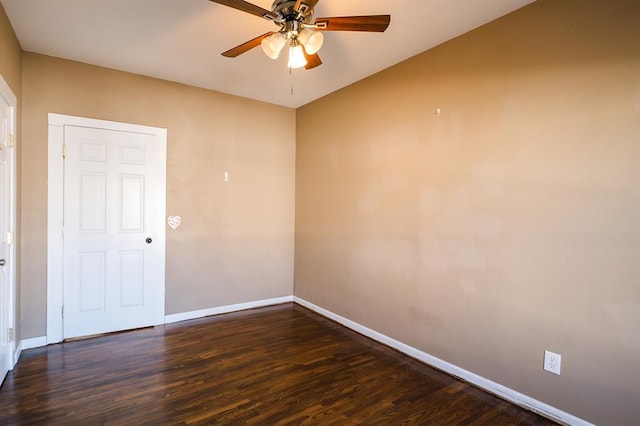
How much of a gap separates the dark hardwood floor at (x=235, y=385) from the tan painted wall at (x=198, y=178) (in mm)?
691

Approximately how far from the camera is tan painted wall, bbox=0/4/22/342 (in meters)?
2.35

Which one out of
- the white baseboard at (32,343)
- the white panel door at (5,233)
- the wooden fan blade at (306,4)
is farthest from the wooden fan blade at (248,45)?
the white baseboard at (32,343)

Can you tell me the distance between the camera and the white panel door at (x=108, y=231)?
322cm

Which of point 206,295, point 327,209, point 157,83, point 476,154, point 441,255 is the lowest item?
point 206,295

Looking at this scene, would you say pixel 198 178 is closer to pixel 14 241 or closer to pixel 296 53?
pixel 14 241

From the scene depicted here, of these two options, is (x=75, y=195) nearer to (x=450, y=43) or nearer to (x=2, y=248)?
(x=2, y=248)

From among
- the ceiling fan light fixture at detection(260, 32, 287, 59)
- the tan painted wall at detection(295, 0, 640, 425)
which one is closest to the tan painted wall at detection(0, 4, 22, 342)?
the ceiling fan light fixture at detection(260, 32, 287, 59)

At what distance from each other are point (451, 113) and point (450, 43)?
57 cm

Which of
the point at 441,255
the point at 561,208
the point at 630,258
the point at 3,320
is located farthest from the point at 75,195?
the point at 630,258

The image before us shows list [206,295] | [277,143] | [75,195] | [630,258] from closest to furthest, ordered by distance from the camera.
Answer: [630,258], [75,195], [206,295], [277,143]

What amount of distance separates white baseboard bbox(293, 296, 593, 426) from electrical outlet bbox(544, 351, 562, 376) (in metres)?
0.24

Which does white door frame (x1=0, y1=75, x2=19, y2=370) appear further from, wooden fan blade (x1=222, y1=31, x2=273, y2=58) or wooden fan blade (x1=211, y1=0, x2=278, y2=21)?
wooden fan blade (x1=211, y1=0, x2=278, y2=21)

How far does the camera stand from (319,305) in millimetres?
4191

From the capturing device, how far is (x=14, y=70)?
2.71m
